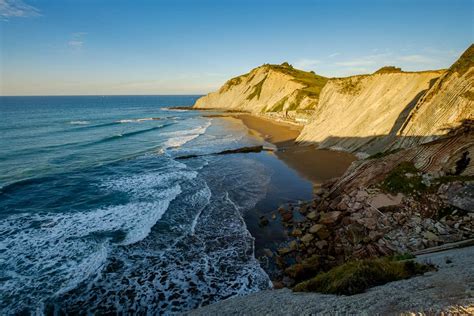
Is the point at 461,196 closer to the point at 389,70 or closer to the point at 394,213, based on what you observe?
the point at 394,213

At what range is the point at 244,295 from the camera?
34.5 ft

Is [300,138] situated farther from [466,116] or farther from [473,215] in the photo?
[473,215]

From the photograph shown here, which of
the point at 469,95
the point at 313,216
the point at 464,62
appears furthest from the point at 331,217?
the point at 464,62

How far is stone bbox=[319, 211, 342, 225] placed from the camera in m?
14.8

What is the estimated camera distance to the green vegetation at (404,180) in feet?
44.4

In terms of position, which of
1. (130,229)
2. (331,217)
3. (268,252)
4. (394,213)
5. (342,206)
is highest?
(394,213)

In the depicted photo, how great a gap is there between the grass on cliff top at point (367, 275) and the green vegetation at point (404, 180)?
6.70 metres

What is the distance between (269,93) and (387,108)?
62128 mm

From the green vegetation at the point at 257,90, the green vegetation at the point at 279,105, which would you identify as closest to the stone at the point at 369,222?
the green vegetation at the point at 279,105

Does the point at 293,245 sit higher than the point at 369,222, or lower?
lower

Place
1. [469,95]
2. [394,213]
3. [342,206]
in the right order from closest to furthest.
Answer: [394,213]
[469,95]
[342,206]

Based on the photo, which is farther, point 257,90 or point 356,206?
point 257,90

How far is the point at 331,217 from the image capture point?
15047 millimetres

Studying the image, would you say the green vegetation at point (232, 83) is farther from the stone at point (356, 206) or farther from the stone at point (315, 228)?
the stone at point (315, 228)
